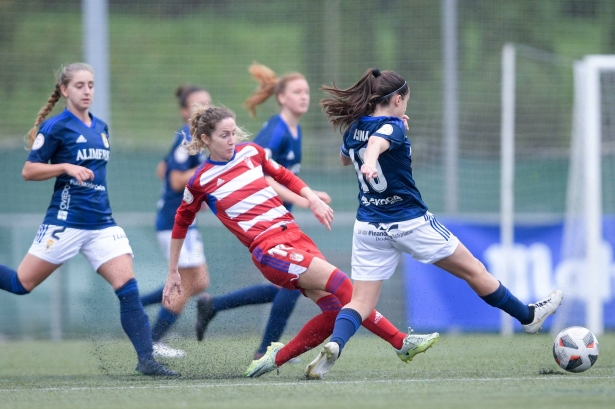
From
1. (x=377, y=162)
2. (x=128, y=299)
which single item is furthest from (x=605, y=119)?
(x=128, y=299)

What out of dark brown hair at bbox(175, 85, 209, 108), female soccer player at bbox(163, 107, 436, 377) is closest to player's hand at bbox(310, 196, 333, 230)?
female soccer player at bbox(163, 107, 436, 377)

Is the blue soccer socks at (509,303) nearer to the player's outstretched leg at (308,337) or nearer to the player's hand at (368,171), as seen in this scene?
the player's outstretched leg at (308,337)

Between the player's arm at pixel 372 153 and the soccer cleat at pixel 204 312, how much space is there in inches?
74.5

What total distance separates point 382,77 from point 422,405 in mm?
1984

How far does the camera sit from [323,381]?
5.02 meters

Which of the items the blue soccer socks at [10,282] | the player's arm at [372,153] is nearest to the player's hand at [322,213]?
the player's arm at [372,153]

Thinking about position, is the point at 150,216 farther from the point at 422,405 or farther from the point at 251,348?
the point at 422,405

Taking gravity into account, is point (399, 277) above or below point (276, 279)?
below

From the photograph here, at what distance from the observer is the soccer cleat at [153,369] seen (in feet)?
18.0

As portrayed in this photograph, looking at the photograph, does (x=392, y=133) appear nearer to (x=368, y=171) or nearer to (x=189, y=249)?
(x=368, y=171)

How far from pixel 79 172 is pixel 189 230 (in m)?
1.84

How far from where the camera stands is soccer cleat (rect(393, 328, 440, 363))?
5223 mm

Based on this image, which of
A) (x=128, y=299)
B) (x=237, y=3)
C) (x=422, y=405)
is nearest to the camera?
(x=422, y=405)

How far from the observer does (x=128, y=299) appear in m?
5.62
